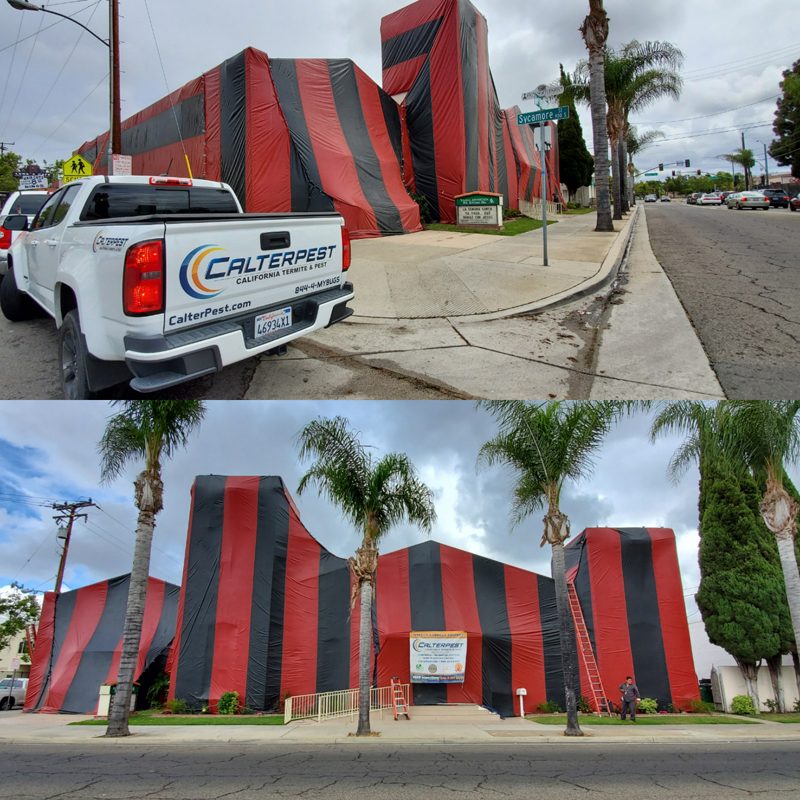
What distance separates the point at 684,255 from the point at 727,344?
10.2 meters

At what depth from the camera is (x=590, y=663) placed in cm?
1798

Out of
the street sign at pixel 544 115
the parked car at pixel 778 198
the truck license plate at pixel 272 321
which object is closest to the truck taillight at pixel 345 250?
the truck license plate at pixel 272 321

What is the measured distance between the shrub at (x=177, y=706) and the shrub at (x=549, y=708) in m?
9.49

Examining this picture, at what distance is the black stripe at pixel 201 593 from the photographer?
53.1 feet

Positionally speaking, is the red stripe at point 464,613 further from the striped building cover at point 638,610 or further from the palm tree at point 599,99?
the palm tree at point 599,99

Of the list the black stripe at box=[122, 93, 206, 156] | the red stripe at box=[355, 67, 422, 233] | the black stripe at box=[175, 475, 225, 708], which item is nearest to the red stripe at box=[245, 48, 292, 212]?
the black stripe at box=[122, 93, 206, 156]

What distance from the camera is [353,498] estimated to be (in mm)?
14164

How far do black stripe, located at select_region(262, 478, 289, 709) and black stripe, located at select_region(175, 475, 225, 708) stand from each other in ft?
A: 4.63

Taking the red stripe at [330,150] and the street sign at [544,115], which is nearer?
the street sign at [544,115]

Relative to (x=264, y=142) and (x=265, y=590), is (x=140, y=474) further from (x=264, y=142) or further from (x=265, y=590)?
(x=264, y=142)

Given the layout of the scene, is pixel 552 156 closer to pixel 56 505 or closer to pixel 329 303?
pixel 56 505

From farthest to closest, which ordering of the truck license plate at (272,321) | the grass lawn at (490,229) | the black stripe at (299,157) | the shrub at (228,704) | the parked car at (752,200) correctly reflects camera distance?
the parked car at (752,200) < the grass lawn at (490,229) < the black stripe at (299,157) < the shrub at (228,704) < the truck license plate at (272,321)

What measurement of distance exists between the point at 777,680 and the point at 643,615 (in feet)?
11.8

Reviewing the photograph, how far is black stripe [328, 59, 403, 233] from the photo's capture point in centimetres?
2091
